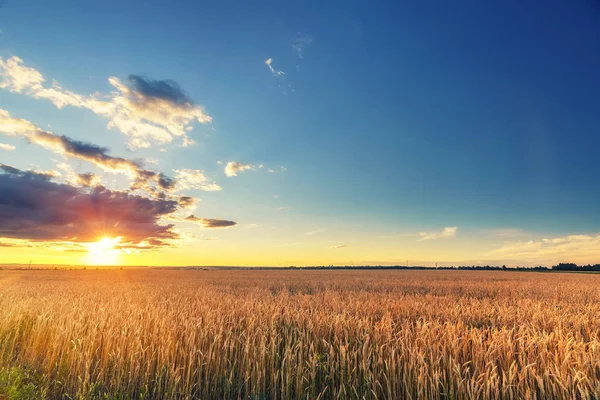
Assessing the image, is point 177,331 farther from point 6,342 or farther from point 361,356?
point 6,342

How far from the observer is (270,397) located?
421 centimetres

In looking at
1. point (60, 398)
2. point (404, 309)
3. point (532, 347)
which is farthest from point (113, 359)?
point (404, 309)

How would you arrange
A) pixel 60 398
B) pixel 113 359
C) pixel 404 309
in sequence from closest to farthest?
pixel 60 398 → pixel 113 359 → pixel 404 309

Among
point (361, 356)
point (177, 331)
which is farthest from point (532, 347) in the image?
point (177, 331)

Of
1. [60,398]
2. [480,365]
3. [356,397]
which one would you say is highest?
[480,365]

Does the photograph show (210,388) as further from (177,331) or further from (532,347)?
(532,347)

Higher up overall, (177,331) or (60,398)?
(177,331)

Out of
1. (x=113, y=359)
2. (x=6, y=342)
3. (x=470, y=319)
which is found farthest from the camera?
(x=470, y=319)

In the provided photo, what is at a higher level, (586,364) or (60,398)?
(586,364)

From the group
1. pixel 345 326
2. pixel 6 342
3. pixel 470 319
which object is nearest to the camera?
pixel 345 326

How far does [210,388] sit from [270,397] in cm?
88

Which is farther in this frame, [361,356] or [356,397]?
[361,356]

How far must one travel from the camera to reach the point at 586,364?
4.24 metres

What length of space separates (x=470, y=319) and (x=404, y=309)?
1.65 meters
